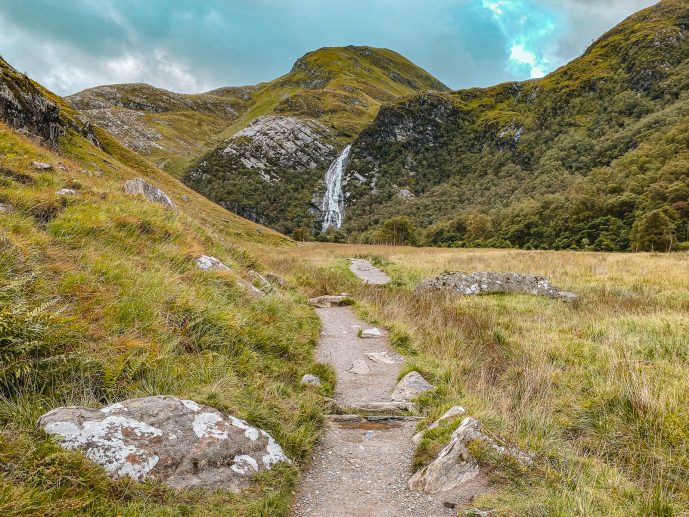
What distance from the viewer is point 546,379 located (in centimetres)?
738

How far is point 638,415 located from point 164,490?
246 inches

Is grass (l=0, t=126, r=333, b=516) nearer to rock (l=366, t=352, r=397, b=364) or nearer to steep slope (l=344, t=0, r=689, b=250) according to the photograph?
rock (l=366, t=352, r=397, b=364)

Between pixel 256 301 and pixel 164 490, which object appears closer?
pixel 164 490

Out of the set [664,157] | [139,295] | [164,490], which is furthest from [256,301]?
[664,157]

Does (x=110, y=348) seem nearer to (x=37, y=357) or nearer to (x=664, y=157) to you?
(x=37, y=357)

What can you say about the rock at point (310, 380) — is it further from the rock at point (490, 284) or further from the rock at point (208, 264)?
the rock at point (490, 284)

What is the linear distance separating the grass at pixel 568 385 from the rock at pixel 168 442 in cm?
A: 212

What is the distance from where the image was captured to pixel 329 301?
16.9 m

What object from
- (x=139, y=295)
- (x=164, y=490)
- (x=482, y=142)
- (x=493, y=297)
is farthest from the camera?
(x=482, y=142)

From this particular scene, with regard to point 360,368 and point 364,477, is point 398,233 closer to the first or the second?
point 360,368

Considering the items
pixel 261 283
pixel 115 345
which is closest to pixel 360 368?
pixel 115 345

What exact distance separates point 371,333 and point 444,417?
671 cm

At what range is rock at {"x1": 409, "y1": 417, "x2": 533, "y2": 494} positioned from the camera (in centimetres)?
411

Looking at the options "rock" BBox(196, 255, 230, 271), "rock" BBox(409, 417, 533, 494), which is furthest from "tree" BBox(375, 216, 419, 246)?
"rock" BBox(409, 417, 533, 494)
